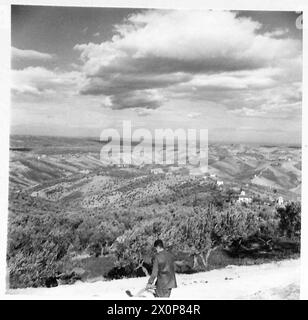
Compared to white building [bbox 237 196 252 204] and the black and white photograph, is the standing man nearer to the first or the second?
the black and white photograph

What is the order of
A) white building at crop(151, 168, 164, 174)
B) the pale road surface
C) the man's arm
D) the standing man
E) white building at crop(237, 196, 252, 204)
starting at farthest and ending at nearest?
white building at crop(237, 196, 252, 204)
white building at crop(151, 168, 164, 174)
the pale road surface
the standing man
the man's arm

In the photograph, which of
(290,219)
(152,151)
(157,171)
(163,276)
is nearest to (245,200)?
(290,219)

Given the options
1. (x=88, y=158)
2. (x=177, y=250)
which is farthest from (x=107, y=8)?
(x=177, y=250)

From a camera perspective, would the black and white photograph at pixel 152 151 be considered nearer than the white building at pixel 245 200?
Yes

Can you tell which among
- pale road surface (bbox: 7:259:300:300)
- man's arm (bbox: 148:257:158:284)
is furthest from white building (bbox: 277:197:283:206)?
man's arm (bbox: 148:257:158:284)

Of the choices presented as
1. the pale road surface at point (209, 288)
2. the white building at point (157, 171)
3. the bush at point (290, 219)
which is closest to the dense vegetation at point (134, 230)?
the bush at point (290, 219)

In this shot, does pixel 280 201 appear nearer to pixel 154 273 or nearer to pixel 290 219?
pixel 290 219

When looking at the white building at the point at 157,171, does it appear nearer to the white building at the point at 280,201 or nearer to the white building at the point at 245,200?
the white building at the point at 245,200

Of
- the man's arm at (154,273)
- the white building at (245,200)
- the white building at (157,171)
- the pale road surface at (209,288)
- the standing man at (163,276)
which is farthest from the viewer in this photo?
the white building at (245,200)
